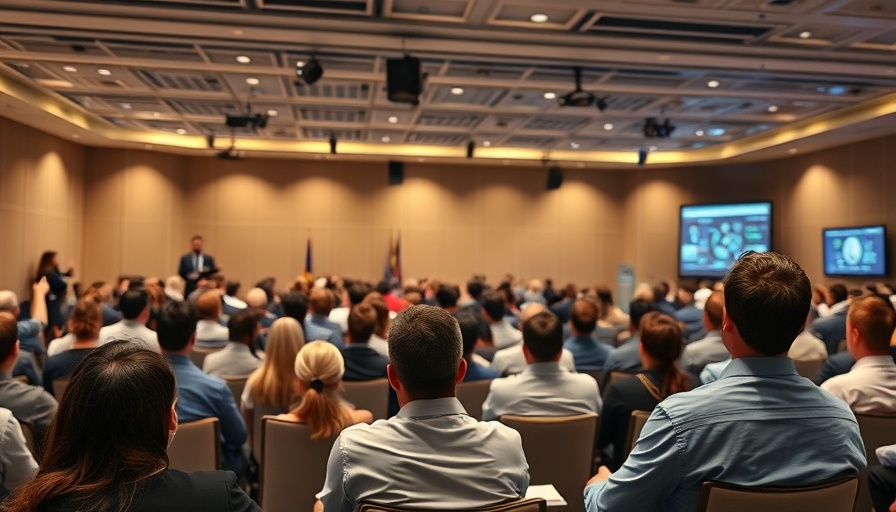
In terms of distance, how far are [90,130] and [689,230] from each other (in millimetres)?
12717

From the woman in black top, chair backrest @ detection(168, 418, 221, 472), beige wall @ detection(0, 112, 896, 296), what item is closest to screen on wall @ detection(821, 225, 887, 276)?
beige wall @ detection(0, 112, 896, 296)

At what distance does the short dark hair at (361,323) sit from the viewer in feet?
15.4

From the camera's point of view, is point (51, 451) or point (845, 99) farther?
point (845, 99)

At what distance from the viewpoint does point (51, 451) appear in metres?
1.48

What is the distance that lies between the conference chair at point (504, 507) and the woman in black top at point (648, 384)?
76.8 inches

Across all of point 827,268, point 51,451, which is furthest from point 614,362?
point 827,268

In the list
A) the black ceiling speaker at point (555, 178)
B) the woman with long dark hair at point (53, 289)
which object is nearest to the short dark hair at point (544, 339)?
the woman with long dark hair at point (53, 289)

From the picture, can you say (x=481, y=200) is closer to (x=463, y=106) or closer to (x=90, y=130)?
(x=463, y=106)

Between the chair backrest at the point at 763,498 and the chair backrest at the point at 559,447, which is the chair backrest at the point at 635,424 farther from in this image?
the chair backrest at the point at 763,498

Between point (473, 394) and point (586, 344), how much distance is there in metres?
1.52

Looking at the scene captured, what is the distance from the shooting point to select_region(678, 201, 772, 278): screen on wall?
15.5 metres

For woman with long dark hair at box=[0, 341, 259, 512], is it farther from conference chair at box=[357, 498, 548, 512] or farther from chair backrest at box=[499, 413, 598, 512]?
chair backrest at box=[499, 413, 598, 512]

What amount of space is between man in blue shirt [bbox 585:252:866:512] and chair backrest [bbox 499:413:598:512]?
143 cm

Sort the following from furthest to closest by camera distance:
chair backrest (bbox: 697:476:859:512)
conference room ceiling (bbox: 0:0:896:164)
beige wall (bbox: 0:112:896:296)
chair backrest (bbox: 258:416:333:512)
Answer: beige wall (bbox: 0:112:896:296) < conference room ceiling (bbox: 0:0:896:164) < chair backrest (bbox: 258:416:333:512) < chair backrest (bbox: 697:476:859:512)
